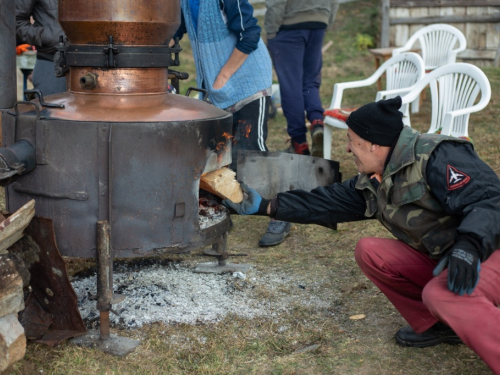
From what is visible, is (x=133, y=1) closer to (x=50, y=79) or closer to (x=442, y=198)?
(x=442, y=198)

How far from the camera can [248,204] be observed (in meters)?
3.61

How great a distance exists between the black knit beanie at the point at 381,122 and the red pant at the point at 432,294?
0.56m

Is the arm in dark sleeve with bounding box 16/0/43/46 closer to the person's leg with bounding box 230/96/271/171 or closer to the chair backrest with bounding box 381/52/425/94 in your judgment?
the person's leg with bounding box 230/96/271/171

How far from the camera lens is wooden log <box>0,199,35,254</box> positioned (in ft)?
9.37

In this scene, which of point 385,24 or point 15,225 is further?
point 385,24

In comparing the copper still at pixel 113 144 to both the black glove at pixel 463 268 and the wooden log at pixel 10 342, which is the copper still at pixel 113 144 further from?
the black glove at pixel 463 268

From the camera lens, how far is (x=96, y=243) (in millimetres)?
3178

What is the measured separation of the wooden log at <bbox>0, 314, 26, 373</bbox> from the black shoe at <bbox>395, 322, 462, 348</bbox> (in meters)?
1.88

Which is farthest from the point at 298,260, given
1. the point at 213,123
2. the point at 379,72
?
the point at 379,72

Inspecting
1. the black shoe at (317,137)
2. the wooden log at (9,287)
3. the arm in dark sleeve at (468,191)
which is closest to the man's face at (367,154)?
the arm in dark sleeve at (468,191)

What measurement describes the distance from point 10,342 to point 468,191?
213cm

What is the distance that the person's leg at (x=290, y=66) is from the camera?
6391 millimetres

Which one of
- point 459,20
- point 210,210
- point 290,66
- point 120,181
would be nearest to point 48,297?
point 120,181

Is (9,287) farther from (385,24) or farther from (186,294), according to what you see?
(385,24)
